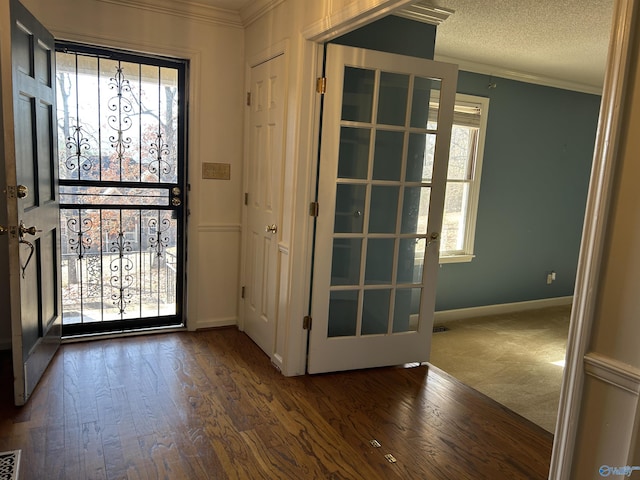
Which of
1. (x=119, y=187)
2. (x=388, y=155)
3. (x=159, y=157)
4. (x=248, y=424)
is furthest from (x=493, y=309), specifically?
(x=119, y=187)

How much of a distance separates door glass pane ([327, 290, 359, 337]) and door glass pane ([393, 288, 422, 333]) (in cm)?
31

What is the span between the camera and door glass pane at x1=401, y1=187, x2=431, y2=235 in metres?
3.09

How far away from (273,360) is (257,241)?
878mm

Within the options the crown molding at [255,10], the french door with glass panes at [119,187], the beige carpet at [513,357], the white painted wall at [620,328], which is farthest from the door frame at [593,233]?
the french door with glass panes at [119,187]

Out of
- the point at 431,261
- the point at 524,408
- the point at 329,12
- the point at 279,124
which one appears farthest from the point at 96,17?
the point at 524,408

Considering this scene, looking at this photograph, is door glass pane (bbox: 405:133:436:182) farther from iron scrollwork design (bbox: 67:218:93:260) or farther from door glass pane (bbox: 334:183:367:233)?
iron scrollwork design (bbox: 67:218:93:260)

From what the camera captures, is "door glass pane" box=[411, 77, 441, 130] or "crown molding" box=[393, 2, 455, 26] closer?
"door glass pane" box=[411, 77, 441, 130]

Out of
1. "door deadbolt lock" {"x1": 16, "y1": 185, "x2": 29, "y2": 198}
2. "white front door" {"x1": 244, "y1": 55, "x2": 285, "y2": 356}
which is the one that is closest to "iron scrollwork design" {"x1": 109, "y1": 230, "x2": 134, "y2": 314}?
"white front door" {"x1": 244, "y1": 55, "x2": 285, "y2": 356}

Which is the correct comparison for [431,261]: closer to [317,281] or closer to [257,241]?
[317,281]

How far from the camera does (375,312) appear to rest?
124 inches

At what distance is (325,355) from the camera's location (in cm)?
302

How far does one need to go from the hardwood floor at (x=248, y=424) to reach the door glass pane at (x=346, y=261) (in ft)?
2.06

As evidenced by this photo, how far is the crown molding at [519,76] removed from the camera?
4516 millimetres

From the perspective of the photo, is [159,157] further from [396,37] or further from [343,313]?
[396,37]
